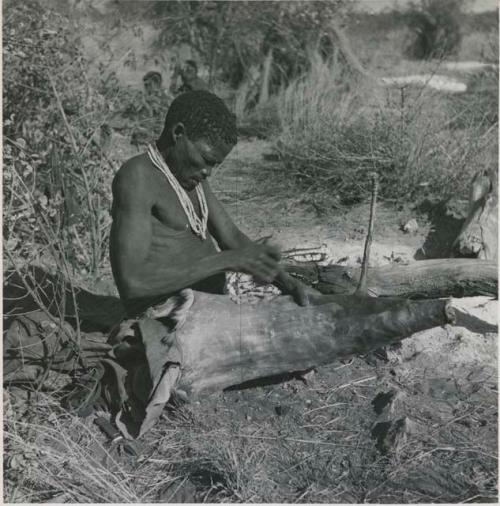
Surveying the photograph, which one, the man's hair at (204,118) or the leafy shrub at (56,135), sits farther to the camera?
the leafy shrub at (56,135)

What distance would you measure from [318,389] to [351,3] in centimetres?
862

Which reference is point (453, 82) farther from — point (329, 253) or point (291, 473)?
point (291, 473)

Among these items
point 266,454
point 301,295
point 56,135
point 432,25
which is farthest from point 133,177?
point 432,25

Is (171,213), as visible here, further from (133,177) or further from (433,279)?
(433,279)

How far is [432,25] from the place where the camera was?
14.2 m

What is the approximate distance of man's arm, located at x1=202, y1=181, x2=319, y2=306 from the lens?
10.4 feet

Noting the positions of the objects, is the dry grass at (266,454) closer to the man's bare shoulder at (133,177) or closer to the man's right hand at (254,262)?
the man's right hand at (254,262)

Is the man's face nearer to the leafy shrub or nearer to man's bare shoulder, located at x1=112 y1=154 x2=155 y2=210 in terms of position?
man's bare shoulder, located at x1=112 y1=154 x2=155 y2=210

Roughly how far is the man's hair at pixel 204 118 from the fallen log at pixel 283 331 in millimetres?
732

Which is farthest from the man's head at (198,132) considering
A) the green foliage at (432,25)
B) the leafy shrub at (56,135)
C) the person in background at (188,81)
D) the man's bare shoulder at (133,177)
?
the green foliage at (432,25)

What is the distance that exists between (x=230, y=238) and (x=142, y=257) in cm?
71

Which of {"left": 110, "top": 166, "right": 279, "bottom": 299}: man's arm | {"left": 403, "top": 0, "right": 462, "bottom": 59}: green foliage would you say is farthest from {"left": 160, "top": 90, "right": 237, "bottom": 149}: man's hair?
{"left": 403, "top": 0, "right": 462, "bottom": 59}: green foliage

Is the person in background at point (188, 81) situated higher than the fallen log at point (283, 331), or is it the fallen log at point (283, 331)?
the person in background at point (188, 81)

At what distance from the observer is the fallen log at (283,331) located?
2.99m
